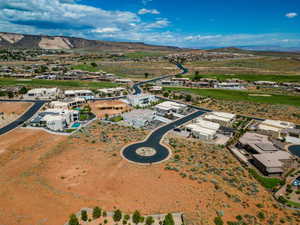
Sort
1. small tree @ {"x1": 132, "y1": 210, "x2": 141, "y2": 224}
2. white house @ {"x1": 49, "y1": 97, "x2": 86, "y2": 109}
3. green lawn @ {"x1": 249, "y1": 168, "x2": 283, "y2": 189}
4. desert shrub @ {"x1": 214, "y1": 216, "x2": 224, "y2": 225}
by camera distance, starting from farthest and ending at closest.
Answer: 1. white house @ {"x1": 49, "y1": 97, "x2": 86, "y2": 109}
2. green lawn @ {"x1": 249, "y1": 168, "x2": 283, "y2": 189}
3. small tree @ {"x1": 132, "y1": 210, "x2": 141, "y2": 224}
4. desert shrub @ {"x1": 214, "y1": 216, "x2": 224, "y2": 225}

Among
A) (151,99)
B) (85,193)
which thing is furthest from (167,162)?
(151,99)

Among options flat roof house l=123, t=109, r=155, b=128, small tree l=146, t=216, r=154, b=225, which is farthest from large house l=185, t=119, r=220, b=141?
small tree l=146, t=216, r=154, b=225

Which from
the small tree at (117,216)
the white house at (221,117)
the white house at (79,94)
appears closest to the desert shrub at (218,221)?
the small tree at (117,216)

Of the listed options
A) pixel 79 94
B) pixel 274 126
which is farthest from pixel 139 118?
pixel 79 94

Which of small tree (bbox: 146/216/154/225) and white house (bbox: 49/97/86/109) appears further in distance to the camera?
white house (bbox: 49/97/86/109)

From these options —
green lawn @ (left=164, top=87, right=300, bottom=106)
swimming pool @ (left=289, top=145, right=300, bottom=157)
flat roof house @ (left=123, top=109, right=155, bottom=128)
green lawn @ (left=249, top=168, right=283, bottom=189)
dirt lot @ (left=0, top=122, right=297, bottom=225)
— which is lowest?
green lawn @ (left=249, top=168, right=283, bottom=189)

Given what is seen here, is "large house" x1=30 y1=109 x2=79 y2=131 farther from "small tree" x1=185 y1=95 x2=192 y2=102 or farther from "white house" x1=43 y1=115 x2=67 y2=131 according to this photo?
"small tree" x1=185 y1=95 x2=192 y2=102

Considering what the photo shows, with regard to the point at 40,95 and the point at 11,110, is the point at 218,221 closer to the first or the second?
the point at 11,110

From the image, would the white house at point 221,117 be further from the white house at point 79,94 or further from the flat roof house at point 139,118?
the white house at point 79,94
